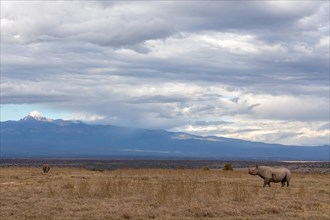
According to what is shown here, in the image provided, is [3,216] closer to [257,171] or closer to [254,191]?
[254,191]

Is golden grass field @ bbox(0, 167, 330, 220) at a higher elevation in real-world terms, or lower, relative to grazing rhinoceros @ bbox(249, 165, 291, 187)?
lower

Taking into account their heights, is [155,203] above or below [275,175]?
below

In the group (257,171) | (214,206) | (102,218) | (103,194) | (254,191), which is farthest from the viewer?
(257,171)

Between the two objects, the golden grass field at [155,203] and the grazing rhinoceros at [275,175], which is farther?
the grazing rhinoceros at [275,175]

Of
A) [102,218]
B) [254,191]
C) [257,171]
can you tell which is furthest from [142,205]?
[257,171]

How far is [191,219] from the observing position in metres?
22.5

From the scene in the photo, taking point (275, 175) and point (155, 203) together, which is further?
point (275, 175)

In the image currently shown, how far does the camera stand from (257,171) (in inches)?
1597

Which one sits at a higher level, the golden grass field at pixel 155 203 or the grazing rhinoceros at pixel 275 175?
the grazing rhinoceros at pixel 275 175

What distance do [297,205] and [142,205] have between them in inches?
271

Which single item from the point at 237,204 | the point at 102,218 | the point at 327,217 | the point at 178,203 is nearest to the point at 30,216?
the point at 102,218

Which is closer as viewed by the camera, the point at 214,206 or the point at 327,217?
the point at 327,217

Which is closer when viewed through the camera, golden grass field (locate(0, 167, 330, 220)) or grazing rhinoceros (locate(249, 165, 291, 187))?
golden grass field (locate(0, 167, 330, 220))

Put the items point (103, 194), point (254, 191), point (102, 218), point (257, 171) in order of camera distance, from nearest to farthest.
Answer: point (102, 218), point (103, 194), point (254, 191), point (257, 171)
